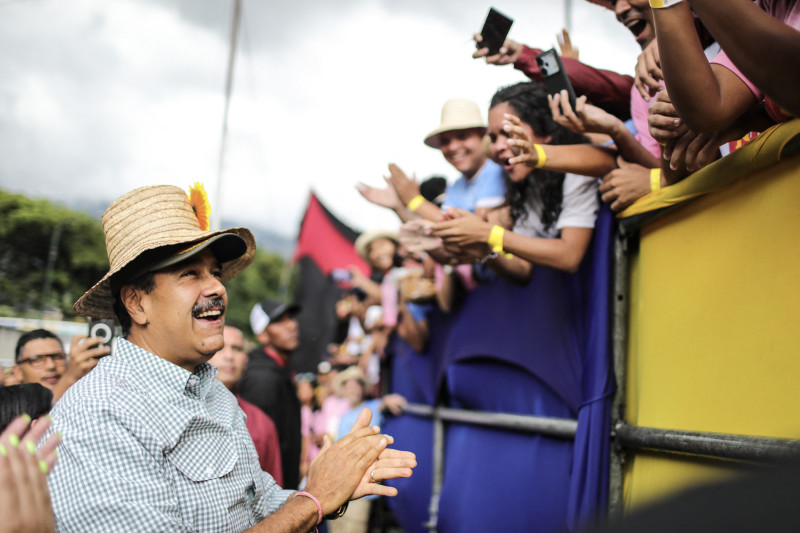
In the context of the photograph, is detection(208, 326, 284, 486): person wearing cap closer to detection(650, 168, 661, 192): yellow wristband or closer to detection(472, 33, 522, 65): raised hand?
detection(472, 33, 522, 65): raised hand

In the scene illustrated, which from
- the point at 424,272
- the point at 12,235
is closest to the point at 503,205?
the point at 424,272

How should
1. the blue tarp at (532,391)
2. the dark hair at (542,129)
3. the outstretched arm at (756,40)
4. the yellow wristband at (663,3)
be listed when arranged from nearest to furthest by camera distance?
the outstretched arm at (756,40)
the yellow wristband at (663,3)
the blue tarp at (532,391)
the dark hair at (542,129)

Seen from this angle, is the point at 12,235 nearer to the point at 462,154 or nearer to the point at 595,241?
the point at 462,154

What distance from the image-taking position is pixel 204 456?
1979 millimetres

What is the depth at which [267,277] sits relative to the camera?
4338 cm

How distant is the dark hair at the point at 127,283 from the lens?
7.26 ft

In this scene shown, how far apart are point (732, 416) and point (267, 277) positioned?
42.6m

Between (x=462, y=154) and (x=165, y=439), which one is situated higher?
(x=462, y=154)

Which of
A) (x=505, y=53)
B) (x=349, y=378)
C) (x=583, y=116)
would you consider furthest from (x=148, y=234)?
(x=349, y=378)

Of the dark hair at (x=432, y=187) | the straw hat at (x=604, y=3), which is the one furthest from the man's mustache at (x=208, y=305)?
the dark hair at (x=432, y=187)

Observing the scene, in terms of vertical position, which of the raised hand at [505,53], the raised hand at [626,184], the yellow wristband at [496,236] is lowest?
the yellow wristband at [496,236]

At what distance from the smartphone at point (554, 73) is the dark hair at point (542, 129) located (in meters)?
0.54

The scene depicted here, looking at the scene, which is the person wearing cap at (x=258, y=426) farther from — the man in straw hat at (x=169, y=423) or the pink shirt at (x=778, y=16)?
the pink shirt at (x=778, y=16)

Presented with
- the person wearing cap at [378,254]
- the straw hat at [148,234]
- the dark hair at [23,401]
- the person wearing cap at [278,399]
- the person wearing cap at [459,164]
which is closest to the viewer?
the straw hat at [148,234]
